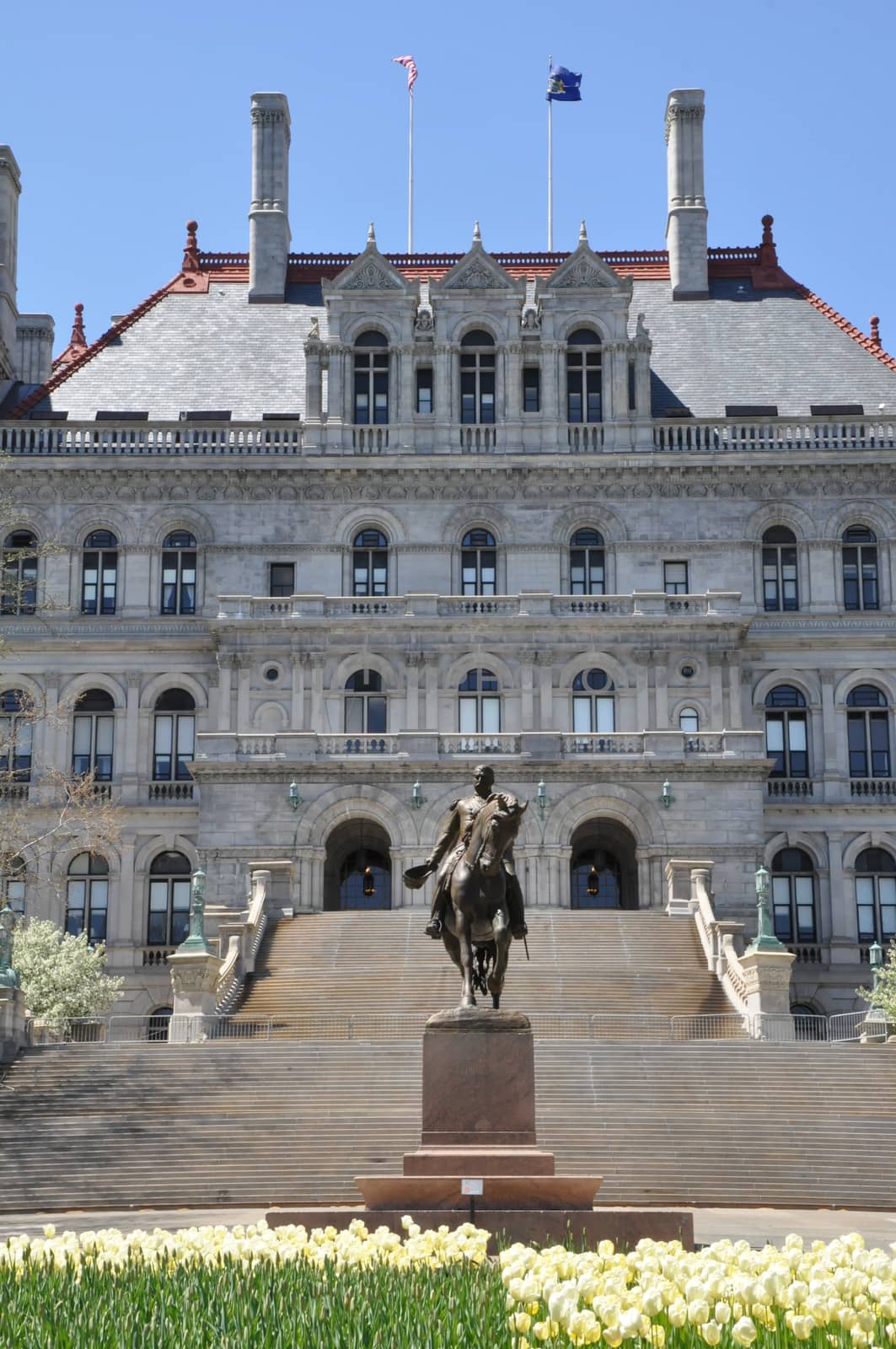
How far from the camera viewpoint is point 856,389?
191 ft

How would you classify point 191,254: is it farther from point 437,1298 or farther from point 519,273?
point 437,1298

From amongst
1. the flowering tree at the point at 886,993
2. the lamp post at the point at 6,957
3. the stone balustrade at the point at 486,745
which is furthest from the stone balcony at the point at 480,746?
the lamp post at the point at 6,957

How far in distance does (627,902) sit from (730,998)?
10.2 metres

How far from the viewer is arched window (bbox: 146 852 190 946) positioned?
53.0 m

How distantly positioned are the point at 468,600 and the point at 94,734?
38.2 feet

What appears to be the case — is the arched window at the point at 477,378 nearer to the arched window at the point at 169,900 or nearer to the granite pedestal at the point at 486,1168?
the arched window at the point at 169,900

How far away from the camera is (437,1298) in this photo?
40.2ft

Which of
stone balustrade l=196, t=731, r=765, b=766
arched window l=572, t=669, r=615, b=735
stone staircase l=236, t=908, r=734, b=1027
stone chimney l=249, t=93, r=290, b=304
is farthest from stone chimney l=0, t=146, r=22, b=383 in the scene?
stone staircase l=236, t=908, r=734, b=1027

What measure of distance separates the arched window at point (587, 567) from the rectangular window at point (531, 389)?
416 cm

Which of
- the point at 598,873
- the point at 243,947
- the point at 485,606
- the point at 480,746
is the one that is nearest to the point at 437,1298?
the point at 243,947

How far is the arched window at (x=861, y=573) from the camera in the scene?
5556cm

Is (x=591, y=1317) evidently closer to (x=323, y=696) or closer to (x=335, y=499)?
(x=323, y=696)

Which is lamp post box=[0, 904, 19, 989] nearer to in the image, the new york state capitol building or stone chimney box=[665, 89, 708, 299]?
the new york state capitol building

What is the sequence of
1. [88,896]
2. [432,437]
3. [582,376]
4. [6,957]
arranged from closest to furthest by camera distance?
[6,957] → [88,896] → [432,437] → [582,376]
